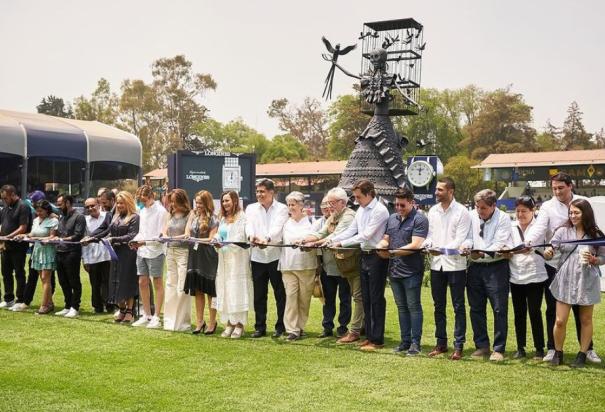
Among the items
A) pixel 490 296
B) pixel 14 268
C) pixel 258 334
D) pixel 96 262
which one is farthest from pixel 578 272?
pixel 14 268

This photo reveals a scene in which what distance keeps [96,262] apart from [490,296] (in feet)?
18.4

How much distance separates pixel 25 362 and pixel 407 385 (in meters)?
3.67

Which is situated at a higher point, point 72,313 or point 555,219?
point 555,219

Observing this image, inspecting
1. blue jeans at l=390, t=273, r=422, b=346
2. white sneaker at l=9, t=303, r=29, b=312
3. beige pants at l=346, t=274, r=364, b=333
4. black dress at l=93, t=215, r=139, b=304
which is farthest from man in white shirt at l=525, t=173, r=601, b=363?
white sneaker at l=9, t=303, r=29, b=312

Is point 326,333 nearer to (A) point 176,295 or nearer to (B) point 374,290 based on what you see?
(B) point 374,290

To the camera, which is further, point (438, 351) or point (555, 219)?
point (438, 351)

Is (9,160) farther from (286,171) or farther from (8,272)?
(286,171)

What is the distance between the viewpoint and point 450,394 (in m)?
5.88

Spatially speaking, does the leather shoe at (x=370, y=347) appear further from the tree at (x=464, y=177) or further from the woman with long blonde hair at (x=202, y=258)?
the tree at (x=464, y=177)

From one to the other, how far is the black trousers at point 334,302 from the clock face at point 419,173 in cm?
1127

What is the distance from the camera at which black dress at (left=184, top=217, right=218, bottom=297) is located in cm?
861

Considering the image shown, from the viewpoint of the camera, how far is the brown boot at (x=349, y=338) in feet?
26.7

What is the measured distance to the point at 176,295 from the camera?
8922 mm

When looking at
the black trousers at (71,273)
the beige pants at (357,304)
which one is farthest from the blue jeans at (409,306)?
the black trousers at (71,273)
